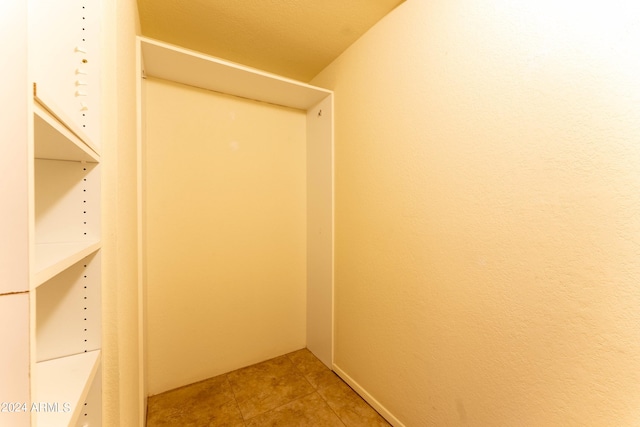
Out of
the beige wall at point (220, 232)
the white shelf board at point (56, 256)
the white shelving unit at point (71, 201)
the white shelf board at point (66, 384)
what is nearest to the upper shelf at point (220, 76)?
the beige wall at point (220, 232)

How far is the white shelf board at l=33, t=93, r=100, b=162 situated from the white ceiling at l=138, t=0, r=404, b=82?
1264 millimetres

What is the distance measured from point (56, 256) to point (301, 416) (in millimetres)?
1620

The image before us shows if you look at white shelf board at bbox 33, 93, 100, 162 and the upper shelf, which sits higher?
the upper shelf

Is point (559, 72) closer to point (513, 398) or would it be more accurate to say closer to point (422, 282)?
point (422, 282)

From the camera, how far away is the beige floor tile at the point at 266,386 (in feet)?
5.43

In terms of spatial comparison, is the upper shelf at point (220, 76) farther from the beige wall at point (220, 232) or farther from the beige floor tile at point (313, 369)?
the beige floor tile at point (313, 369)

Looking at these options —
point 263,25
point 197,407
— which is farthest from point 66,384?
point 263,25

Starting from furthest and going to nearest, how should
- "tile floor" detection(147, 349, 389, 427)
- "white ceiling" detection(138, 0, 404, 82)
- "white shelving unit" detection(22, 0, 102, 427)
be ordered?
"tile floor" detection(147, 349, 389, 427)
"white ceiling" detection(138, 0, 404, 82)
"white shelving unit" detection(22, 0, 102, 427)

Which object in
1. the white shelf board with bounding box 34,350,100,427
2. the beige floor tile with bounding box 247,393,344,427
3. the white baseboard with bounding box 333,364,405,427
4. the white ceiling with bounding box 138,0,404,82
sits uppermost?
the white ceiling with bounding box 138,0,404,82

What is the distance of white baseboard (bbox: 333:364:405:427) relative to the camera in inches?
57.5

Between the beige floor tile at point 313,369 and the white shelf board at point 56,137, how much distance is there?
75.5 inches

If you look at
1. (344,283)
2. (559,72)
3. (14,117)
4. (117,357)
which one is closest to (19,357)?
(14,117)

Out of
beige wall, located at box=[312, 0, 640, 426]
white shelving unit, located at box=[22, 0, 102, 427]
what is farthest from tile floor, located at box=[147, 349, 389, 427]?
white shelving unit, located at box=[22, 0, 102, 427]

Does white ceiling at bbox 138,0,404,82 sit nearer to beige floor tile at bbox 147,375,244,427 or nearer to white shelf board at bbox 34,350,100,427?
white shelf board at bbox 34,350,100,427
